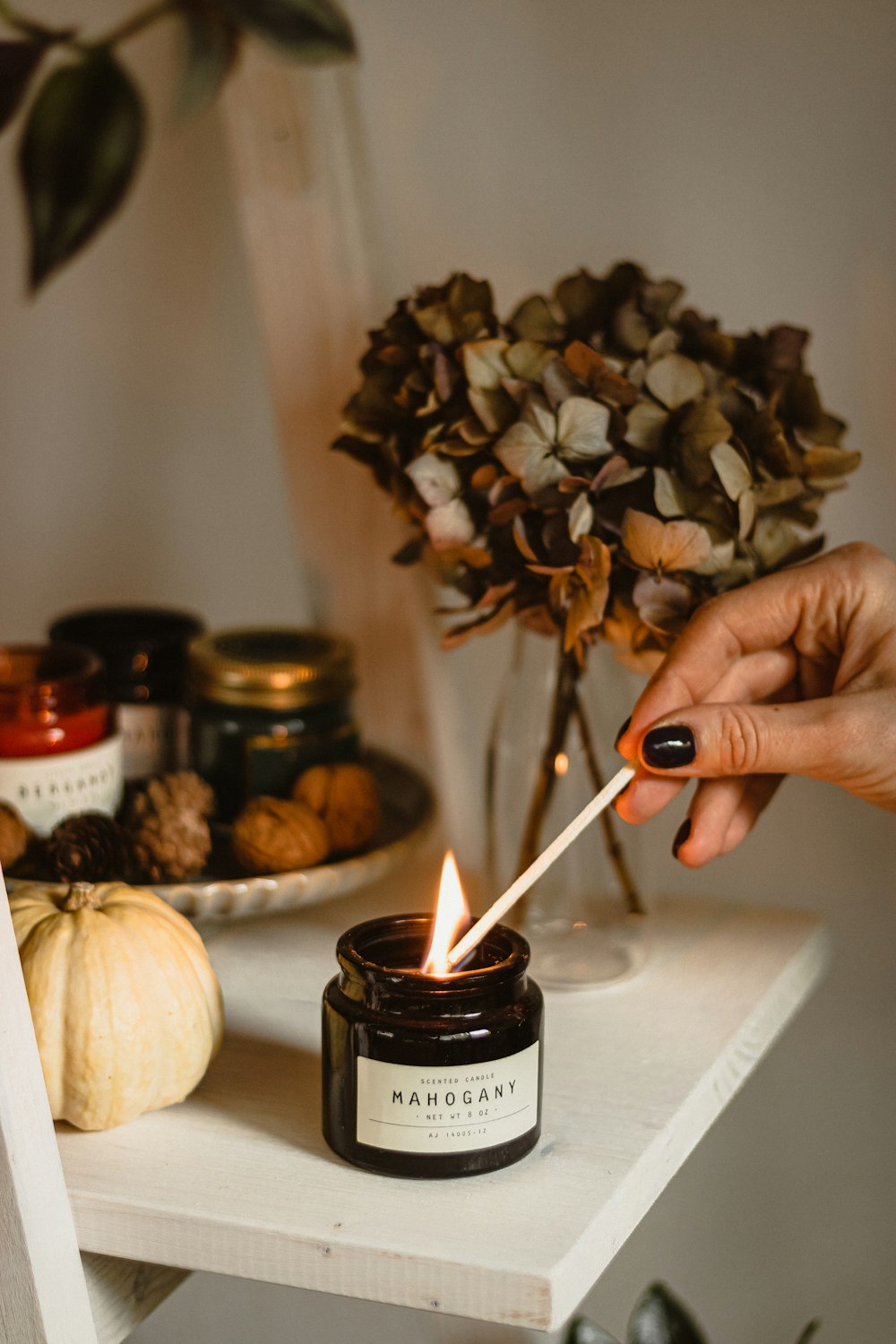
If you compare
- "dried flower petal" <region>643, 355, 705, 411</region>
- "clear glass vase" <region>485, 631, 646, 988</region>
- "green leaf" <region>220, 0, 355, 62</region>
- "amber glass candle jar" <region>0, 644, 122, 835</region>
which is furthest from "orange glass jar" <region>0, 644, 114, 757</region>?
"green leaf" <region>220, 0, 355, 62</region>

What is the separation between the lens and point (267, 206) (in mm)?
865

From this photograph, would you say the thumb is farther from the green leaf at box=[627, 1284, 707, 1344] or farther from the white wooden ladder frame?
the green leaf at box=[627, 1284, 707, 1344]

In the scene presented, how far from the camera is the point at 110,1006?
523 mm

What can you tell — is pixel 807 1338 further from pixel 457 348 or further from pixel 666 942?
pixel 457 348

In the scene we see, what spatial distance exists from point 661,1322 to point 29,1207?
0.59 metres

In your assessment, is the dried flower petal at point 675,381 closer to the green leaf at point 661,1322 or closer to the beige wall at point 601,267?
the beige wall at point 601,267

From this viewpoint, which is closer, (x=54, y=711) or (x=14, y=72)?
(x=54, y=711)

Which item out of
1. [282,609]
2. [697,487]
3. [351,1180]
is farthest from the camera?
[282,609]

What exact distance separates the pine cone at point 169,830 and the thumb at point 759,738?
0.24 meters

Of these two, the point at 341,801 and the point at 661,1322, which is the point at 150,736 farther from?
the point at 661,1322

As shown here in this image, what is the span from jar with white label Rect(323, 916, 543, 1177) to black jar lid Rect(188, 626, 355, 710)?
27 cm

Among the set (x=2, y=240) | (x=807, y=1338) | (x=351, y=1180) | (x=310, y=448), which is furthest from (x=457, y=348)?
(x=807, y=1338)

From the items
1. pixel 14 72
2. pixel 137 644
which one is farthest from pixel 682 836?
pixel 14 72

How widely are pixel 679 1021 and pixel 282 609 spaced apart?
0.51 m
